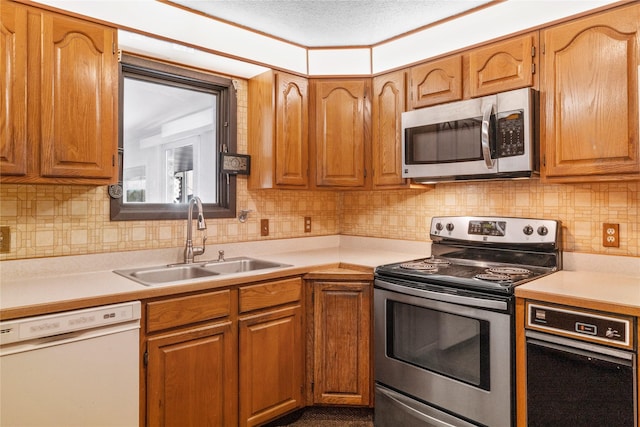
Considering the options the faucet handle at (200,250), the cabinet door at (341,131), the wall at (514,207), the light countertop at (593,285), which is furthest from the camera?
the cabinet door at (341,131)

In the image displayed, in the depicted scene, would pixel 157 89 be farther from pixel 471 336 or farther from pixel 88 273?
pixel 471 336

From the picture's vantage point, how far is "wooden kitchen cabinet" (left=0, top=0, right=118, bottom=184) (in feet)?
5.51

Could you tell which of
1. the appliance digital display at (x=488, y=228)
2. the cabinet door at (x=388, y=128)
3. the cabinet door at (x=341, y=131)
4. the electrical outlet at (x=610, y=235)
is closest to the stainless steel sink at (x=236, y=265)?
the cabinet door at (x=341, y=131)

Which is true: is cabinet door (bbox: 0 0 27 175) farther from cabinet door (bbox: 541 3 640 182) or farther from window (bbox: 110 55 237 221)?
cabinet door (bbox: 541 3 640 182)

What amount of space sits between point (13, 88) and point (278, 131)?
4.46 ft

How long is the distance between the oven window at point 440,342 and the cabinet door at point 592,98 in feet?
2.76

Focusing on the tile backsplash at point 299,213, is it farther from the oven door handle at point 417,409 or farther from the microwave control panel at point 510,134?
the oven door handle at point 417,409

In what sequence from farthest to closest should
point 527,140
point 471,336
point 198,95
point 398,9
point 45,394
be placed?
1. point 198,95
2. point 398,9
3. point 527,140
4. point 471,336
5. point 45,394

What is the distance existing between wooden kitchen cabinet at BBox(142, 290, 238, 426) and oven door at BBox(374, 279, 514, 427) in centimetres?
80

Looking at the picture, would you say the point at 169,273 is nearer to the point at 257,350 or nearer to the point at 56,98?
the point at 257,350

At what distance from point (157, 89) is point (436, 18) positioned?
1.72m

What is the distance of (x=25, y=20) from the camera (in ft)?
5.61

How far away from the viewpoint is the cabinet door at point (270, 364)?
2.06 meters

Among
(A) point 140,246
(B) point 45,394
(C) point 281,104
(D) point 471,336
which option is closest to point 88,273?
(A) point 140,246
